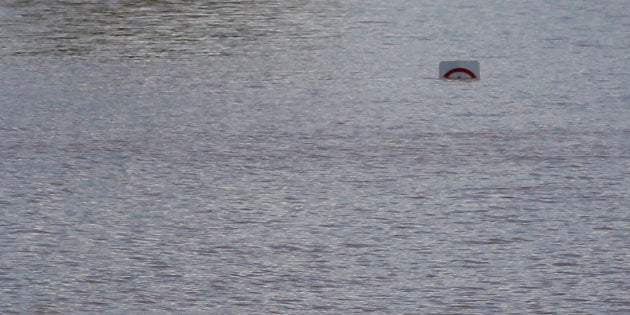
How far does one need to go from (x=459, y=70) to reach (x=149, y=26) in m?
3.69

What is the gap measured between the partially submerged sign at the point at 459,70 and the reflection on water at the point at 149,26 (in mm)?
1884

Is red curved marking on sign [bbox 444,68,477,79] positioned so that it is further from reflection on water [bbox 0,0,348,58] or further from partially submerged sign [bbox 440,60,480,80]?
reflection on water [bbox 0,0,348,58]

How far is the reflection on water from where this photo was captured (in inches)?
376

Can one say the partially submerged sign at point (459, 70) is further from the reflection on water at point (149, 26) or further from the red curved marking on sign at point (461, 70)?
the reflection on water at point (149, 26)

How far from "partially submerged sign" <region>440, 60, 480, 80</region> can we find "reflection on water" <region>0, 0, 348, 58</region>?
1884 millimetres

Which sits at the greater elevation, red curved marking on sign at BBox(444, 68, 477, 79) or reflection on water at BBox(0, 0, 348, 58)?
reflection on water at BBox(0, 0, 348, 58)

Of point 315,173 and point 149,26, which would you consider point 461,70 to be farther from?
point 149,26

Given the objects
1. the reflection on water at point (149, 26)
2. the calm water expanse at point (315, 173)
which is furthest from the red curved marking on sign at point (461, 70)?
the reflection on water at point (149, 26)

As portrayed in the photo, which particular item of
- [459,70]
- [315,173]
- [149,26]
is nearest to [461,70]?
[459,70]

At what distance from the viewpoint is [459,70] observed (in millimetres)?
7988

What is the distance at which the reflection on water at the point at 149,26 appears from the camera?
31.3ft

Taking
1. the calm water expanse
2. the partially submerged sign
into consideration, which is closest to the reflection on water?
the calm water expanse

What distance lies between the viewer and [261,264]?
4.43m

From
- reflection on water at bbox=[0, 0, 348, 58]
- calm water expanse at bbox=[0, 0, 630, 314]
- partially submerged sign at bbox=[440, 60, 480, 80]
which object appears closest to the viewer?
calm water expanse at bbox=[0, 0, 630, 314]
